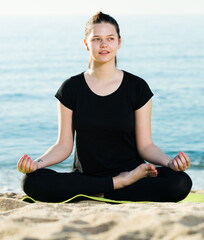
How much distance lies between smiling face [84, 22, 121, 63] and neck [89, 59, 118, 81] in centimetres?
6

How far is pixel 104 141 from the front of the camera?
3434 millimetres

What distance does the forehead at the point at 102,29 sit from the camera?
3.41 m

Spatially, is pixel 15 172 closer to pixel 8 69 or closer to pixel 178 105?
pixel 178 105

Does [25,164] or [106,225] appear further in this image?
[25,164]

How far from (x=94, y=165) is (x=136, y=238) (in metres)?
1.54

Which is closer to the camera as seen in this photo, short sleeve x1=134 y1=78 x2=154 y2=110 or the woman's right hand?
the woman's right hand

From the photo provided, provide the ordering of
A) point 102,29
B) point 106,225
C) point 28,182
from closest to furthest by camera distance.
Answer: point 106,225
point 28,182
point 102,29

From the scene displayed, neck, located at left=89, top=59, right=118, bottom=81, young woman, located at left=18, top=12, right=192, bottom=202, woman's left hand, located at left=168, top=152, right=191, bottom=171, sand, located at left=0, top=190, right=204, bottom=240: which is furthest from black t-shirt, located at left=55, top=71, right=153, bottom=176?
sand, located at left=0, top=190, right=204, bottom=240

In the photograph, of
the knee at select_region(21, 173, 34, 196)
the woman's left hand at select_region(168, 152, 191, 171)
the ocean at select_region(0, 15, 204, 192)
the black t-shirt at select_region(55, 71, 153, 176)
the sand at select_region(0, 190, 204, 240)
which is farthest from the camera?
the ocean at select_region(0, 15, 204, 192)

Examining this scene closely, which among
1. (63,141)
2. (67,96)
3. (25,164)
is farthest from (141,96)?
(25,164)

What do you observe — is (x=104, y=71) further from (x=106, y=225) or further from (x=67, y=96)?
(x=106, y=225)

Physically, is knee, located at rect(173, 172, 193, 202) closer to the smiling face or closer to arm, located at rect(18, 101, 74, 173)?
arm, located at rect(18, 101, 74, 173)

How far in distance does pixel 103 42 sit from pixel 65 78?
1265 cm

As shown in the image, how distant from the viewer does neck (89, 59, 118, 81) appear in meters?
3.49
